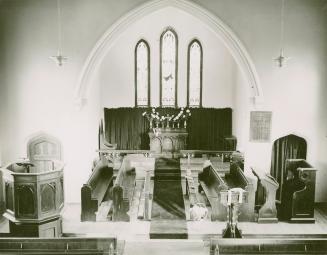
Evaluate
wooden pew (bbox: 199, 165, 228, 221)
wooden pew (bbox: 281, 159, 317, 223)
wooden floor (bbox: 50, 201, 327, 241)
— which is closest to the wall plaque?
wooden pew (bbox: 199, 165, 228, 221)

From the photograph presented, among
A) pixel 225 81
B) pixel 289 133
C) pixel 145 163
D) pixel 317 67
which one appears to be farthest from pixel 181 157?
pixel 317 67

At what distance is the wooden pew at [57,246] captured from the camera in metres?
5.53

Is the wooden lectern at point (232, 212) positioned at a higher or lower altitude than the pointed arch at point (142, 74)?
lower

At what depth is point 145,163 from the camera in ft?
48.3

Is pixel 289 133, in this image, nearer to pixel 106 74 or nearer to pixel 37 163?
pixel 37 163

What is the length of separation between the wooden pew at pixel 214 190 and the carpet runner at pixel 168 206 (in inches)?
28.3

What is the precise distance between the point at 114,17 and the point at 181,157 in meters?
7.08

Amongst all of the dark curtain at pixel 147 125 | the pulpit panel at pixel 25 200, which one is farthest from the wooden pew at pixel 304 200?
the dark curtain at pixel 147 125

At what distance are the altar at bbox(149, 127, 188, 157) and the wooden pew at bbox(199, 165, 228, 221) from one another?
4.47 metres

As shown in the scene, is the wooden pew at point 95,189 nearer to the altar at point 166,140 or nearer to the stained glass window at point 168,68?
the altar at point 166,140

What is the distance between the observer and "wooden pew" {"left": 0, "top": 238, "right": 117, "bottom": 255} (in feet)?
18.1

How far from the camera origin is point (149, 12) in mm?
10953

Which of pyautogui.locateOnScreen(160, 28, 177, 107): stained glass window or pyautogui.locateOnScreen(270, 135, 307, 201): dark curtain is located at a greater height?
pyautogui.locateOnScreen(160, 28, 177, 107): stained glass window

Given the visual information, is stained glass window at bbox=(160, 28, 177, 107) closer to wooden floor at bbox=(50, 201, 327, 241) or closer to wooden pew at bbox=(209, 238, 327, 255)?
wooden floor at bbox=(50, 201, 327, 241)
